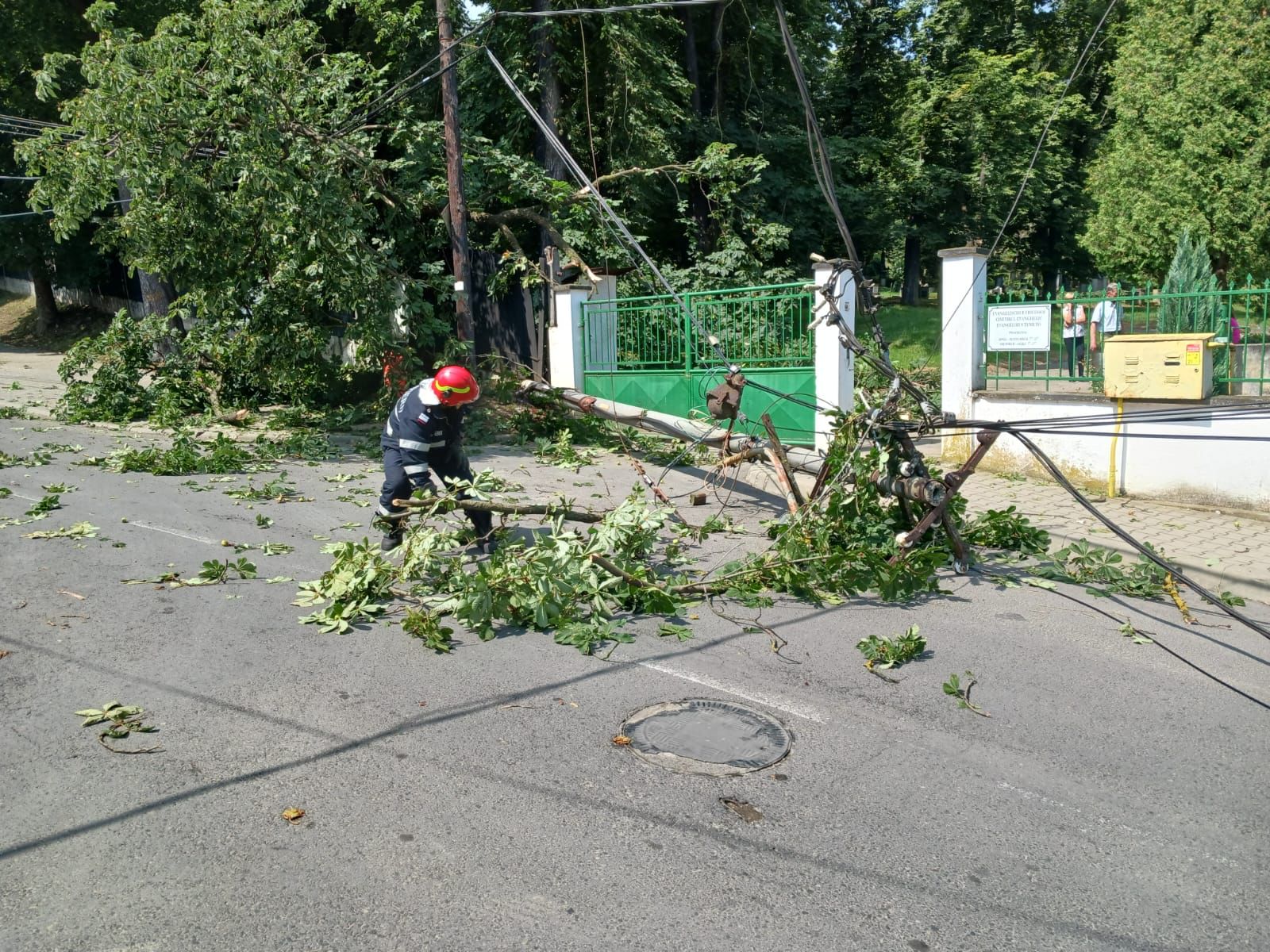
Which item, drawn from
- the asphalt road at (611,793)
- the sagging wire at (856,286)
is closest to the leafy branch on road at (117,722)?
the asphalt road at (611,793)

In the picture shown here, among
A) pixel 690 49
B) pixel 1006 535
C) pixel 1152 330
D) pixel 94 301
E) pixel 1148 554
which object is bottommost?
pixel 1006 535

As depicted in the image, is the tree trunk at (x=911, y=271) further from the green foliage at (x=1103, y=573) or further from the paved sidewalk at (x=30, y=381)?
the green foliage at (x=1103, y=573)

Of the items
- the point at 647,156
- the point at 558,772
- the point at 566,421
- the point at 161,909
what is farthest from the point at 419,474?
the point at 647,156

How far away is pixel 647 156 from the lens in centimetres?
1827

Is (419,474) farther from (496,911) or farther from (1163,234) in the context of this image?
(1163,234)

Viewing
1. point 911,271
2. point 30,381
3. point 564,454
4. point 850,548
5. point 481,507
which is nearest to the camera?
point 481,507

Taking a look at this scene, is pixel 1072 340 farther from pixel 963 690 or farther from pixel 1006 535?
pixel 963 690

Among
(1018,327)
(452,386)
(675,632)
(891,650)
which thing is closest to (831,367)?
(1018,327)

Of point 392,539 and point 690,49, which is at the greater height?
point 690,49

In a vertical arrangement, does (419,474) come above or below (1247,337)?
below

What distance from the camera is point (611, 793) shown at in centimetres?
409

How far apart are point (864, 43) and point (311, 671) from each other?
98.5ft

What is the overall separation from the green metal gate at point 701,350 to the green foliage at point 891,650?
594 centimetres

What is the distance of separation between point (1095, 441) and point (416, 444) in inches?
285
